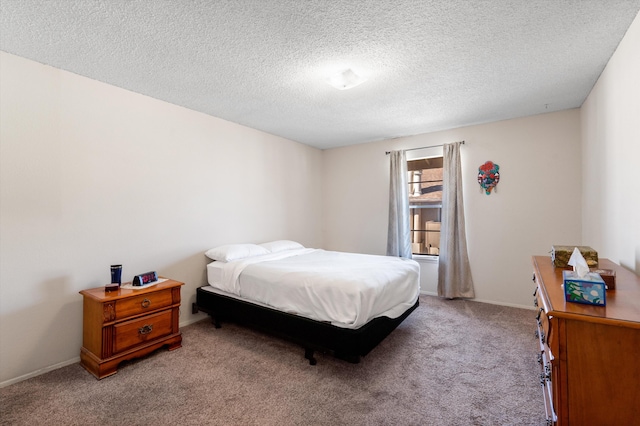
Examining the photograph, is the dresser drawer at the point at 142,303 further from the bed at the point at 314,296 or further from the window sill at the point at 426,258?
the window sill at the point at 426,258

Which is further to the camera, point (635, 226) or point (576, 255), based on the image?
point (635, 226)

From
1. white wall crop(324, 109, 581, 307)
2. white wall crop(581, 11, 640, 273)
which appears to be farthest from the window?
white wall crop(581, 11, 640, 273)

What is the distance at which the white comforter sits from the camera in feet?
7.22

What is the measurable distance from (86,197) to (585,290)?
3466 millimetres

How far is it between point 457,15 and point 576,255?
153 centimetres

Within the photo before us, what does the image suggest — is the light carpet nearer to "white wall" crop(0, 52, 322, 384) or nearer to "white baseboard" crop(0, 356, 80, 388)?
"white baseboard" crop(0, 356, 80, 388)

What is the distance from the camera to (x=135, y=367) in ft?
7.48

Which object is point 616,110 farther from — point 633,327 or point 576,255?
point 633,327

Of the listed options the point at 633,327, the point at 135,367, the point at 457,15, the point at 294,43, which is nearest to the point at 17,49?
the point at 294,43

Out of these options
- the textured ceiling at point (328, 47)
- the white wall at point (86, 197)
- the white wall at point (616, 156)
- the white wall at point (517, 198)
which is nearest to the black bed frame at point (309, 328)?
the white wall at point (86, 197)

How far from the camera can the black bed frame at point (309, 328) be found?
6.93ft

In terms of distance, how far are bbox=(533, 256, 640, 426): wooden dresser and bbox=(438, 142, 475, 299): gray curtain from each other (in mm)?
2829

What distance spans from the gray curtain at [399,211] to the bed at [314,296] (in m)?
1.16

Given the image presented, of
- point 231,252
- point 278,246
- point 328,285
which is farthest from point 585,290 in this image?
point 278,246
